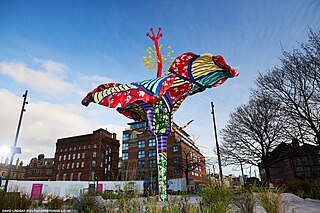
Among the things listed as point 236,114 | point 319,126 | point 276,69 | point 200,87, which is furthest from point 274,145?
point 200,87

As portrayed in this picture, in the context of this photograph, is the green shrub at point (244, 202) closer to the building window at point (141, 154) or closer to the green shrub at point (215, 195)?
the green shrub at point (215, 195)

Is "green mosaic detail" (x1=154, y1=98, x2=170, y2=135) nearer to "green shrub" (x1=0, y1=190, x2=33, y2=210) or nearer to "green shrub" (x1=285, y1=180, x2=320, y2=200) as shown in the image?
"green shrub" (x1=0, y1=190, x2=33, y2=210)

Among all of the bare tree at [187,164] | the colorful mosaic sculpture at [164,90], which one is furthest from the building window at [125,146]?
the colorful mosaic sculpture at [164,90]

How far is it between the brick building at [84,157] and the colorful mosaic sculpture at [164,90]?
4034 cm

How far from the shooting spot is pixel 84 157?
48781 mm

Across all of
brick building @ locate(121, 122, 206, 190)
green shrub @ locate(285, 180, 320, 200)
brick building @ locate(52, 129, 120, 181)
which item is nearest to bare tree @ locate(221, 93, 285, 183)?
green shrub @ locate(285, 180, 320, 200)

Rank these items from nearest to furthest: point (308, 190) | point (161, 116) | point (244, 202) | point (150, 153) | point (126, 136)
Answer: point (244, 202) < point (161, 116) < point (308, 190) < point (150, 153) < point (126, 136)

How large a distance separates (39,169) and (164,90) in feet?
202

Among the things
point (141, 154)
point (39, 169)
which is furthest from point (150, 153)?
point (39, 169)

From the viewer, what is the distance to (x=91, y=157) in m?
47.9

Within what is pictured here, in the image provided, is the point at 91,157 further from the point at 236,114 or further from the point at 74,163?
the point at 236,114

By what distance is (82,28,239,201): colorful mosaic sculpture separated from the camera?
8.11 m

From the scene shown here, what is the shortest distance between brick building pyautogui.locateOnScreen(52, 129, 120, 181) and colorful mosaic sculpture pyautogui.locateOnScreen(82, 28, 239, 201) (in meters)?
40.3

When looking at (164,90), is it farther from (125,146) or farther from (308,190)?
(125,146)
